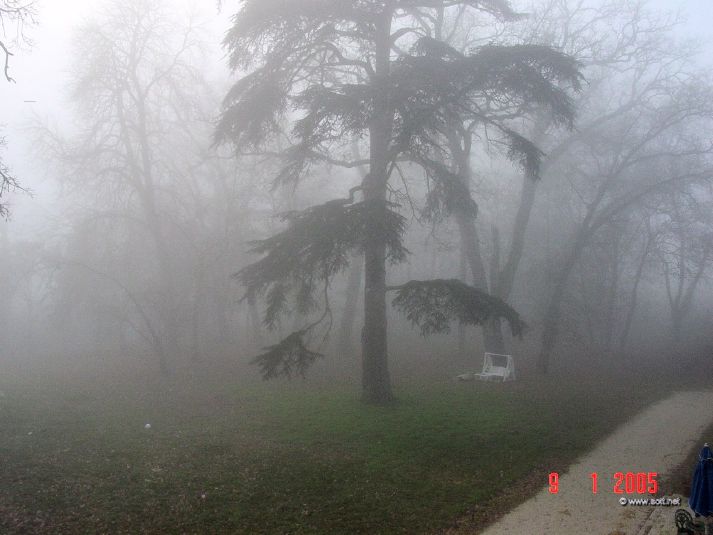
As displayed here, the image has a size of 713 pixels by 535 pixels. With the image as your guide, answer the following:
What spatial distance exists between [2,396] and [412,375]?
1154 cm

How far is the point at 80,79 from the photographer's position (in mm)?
22188

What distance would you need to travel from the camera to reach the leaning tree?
10.9 metres

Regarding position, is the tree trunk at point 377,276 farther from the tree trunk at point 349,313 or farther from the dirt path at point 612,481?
the tree trunk at point 349,313

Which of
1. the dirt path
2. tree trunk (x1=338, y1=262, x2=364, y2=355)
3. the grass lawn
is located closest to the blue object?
the dirt path

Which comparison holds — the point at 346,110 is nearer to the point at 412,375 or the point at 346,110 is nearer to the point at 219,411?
the point at 219,411

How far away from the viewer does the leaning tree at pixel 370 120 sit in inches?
429

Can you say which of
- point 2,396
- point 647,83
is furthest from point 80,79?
point 647,83

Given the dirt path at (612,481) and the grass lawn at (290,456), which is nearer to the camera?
the dirt path at (612,481)
